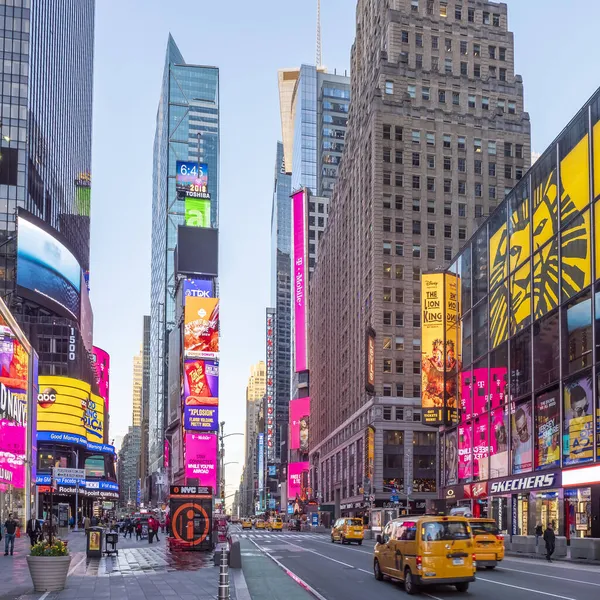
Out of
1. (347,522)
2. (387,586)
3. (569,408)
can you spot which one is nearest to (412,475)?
(347,522)

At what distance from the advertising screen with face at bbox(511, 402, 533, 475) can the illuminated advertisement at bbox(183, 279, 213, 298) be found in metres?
145

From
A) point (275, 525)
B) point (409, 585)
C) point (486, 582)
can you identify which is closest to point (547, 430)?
point (486, 582)

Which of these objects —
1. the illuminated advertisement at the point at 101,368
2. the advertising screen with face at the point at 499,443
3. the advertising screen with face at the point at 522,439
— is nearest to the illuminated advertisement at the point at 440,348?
the advertising screen with face at the point at 499,443

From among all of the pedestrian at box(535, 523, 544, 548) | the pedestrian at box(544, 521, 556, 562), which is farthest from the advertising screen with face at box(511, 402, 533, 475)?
the pedestrian at box(544, 521, 556, 562)

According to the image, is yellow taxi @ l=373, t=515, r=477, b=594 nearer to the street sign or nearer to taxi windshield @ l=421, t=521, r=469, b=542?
taxi windshield @ l=421, t=521, r=469, b=542

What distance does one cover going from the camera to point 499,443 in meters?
59.1

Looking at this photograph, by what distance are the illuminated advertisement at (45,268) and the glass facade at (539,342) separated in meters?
71.0

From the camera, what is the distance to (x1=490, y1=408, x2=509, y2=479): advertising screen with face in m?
58.0

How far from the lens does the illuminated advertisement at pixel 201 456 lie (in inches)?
7131

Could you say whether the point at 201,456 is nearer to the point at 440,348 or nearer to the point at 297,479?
the point at 297,479

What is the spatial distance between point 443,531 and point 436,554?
628 millimetres

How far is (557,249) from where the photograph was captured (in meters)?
50.5

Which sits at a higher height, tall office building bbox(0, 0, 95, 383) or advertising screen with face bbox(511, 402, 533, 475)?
tall office building bbox(0, 0, 95, 383)

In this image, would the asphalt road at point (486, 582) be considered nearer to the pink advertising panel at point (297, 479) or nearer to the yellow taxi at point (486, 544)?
the yellow taxi at point (486, 544)
